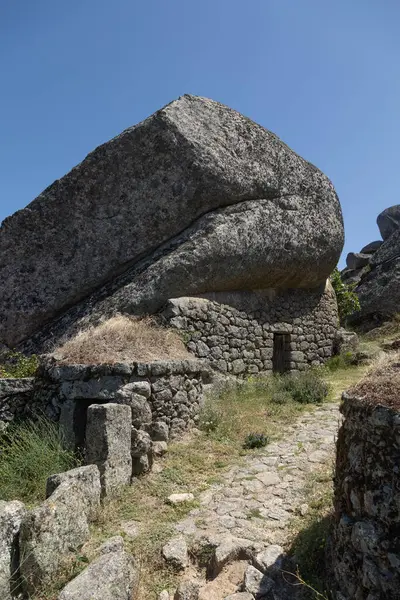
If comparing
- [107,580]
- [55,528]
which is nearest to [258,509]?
[107,580]

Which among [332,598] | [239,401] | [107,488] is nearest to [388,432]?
[332,598]

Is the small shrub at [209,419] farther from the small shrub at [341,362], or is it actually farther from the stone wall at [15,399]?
the small shrub at [341,362]

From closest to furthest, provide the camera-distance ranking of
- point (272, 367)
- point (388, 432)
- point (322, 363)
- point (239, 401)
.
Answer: point (388, 432), point (239, 401), point (272, 367), point (322, 363)

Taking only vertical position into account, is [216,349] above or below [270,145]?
below

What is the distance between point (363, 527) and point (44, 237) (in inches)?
371

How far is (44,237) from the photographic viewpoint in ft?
35.6

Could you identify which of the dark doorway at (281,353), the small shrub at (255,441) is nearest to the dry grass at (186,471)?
the small shrub at (255,441)

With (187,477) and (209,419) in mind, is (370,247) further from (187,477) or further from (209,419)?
(187,477)

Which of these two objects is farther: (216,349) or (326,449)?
(216,349)

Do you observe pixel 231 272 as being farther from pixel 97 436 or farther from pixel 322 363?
pixel 97 436

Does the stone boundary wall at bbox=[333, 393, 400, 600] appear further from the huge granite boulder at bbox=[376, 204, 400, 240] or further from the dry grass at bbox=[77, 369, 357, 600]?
the huge granite boulder at bbox=[376, 204, 400, 240]

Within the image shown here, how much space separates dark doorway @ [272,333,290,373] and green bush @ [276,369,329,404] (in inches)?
59.1

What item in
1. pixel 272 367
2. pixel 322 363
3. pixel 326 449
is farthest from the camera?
pixel 322 363

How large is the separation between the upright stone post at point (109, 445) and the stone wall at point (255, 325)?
3.64 m
